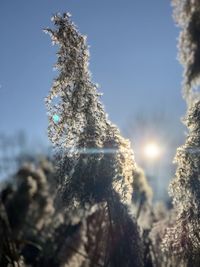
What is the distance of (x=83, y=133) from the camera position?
16234 millimetres

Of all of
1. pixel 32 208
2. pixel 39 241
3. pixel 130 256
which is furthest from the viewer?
pixel 130 256

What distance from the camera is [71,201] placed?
1631 centimetres

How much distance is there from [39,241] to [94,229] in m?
4.96

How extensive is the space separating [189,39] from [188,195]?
5872mm

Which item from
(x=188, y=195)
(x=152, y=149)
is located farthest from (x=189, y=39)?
(x=152, y=149)

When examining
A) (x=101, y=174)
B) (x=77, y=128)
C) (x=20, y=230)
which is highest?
(x=77, y=128)

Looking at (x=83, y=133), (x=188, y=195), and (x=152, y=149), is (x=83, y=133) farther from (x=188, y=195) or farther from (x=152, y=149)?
(x=152, y=149)

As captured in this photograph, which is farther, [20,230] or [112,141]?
[112,141]

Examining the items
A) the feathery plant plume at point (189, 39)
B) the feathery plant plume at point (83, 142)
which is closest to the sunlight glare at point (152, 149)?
the feathery plant plume at point (83, 142)

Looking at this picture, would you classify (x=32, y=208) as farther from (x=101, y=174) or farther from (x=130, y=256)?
(x=130, y=256)

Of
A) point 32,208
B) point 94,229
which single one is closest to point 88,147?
point 94,229

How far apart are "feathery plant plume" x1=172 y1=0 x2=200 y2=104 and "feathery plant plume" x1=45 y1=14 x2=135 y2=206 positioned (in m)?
5.09

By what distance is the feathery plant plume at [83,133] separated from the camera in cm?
1587

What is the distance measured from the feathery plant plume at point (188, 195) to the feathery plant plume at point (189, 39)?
153 inches
